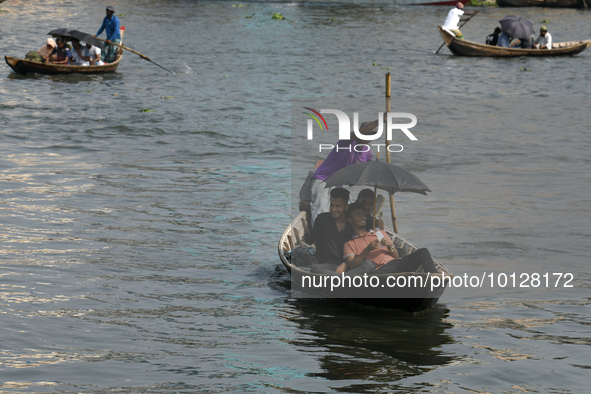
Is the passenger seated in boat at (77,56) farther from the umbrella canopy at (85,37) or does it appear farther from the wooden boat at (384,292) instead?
the wooden boat at (384,292)

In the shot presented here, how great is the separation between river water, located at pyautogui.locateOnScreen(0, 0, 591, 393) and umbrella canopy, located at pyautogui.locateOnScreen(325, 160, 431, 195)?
1.46 m

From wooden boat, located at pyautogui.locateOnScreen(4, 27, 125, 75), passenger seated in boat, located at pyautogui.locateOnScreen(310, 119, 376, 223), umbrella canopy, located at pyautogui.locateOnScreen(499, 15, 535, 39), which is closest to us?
passenger seated in boat, located at pyautogui.locateOnScreen(310, 119, 376, 223)

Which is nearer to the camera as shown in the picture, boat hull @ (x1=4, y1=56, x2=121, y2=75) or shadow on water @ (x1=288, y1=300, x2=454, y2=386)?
shadow on water @ (x1=288, y1=300, x2=454, y2=386)

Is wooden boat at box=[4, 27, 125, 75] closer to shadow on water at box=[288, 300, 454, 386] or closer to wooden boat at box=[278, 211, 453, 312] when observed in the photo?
wooden boat at box=[278, 211, 453, 312]

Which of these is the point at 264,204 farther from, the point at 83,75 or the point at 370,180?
the point at 83,75

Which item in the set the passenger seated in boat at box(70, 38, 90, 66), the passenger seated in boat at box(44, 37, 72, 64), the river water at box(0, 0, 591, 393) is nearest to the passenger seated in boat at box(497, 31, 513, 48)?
the river water at box(0, 0, 591, 393)

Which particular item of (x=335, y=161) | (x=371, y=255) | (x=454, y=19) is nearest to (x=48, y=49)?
(x=335, y=161)

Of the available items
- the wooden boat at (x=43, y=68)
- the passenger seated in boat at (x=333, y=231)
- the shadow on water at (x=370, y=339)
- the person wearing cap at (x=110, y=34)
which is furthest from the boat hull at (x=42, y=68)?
the shadow on water at (x=370, y=339)

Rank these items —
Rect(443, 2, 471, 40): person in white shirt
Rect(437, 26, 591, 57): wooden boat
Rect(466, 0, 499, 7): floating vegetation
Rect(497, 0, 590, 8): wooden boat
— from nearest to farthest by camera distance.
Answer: Rect(437, 26, 591, 57): wooden boat → Rect(443, 2, 471, 40): person in white shirt → Rect(497, 0, 590, 8): wooden boat → Rect(466, 0, 499, 7): floating vegetation

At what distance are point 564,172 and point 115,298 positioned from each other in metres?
11.2

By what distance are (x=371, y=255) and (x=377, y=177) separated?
97 centimetres

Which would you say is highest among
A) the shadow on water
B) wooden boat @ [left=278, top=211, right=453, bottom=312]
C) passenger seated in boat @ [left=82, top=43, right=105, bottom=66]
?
passenger seated in boat @ [left=82, top=43, right=105, bottom=66]

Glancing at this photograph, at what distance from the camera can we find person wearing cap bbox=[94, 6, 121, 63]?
25656 mm

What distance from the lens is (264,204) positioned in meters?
13.2
